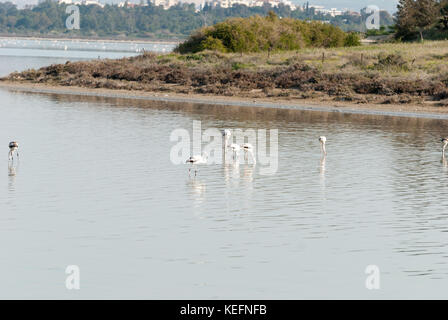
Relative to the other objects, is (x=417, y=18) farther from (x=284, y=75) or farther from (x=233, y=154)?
(x=233, y=154)

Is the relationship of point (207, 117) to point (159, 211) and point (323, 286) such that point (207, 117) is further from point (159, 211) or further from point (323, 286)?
point (323, 286)

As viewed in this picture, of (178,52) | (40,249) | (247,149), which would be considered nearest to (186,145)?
(247,149)

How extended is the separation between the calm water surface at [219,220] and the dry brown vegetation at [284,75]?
1628cm

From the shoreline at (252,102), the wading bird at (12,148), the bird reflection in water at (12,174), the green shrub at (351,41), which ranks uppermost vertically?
the green shrub at (351,41)

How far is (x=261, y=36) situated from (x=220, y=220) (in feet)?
179

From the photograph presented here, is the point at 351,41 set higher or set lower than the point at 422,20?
lower

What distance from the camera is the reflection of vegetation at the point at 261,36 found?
67.9 meters

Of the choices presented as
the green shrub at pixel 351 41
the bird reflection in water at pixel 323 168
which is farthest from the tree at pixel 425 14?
the bird reflection in water at pixel 323 168

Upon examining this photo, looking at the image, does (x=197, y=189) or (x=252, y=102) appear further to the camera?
(x=252, y=102)

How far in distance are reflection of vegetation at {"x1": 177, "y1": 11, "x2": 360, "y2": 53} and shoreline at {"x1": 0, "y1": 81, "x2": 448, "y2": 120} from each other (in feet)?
55.5

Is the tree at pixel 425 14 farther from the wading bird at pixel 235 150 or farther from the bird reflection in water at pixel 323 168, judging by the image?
the wading bird at pixel 235 150

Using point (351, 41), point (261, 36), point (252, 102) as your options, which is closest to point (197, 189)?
point (252, 102)

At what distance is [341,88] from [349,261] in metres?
34.3

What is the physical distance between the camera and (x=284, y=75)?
51000 mm
